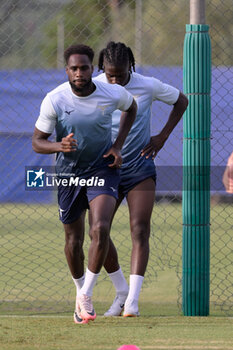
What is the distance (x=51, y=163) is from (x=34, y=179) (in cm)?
640

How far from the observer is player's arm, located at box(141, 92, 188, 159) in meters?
6.49

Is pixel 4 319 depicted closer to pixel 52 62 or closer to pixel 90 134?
pixel 90 134

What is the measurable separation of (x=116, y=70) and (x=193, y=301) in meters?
1.90

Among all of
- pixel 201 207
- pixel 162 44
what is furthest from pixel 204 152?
pixel 162 44

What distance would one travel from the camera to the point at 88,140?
19.5 feet

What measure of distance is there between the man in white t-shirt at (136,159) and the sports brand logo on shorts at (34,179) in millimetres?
1117

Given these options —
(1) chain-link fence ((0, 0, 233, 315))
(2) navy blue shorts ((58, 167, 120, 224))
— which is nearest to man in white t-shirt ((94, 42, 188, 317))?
(2) navy blue shorts ((58, 167, 120, 224))

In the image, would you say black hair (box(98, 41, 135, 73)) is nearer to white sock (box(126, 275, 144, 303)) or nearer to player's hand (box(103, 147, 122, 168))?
player's hand (box(103, 147, 122, 168))

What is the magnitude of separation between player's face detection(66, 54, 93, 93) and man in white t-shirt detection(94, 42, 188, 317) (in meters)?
0.51

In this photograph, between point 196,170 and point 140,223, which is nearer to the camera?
point 140,223

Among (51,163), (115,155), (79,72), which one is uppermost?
(79,72)

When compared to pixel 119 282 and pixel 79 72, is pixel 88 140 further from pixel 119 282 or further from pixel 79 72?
pixel 119 282

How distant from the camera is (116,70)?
6.36 meters

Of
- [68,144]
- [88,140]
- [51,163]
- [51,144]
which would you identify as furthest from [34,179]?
[51,163]
